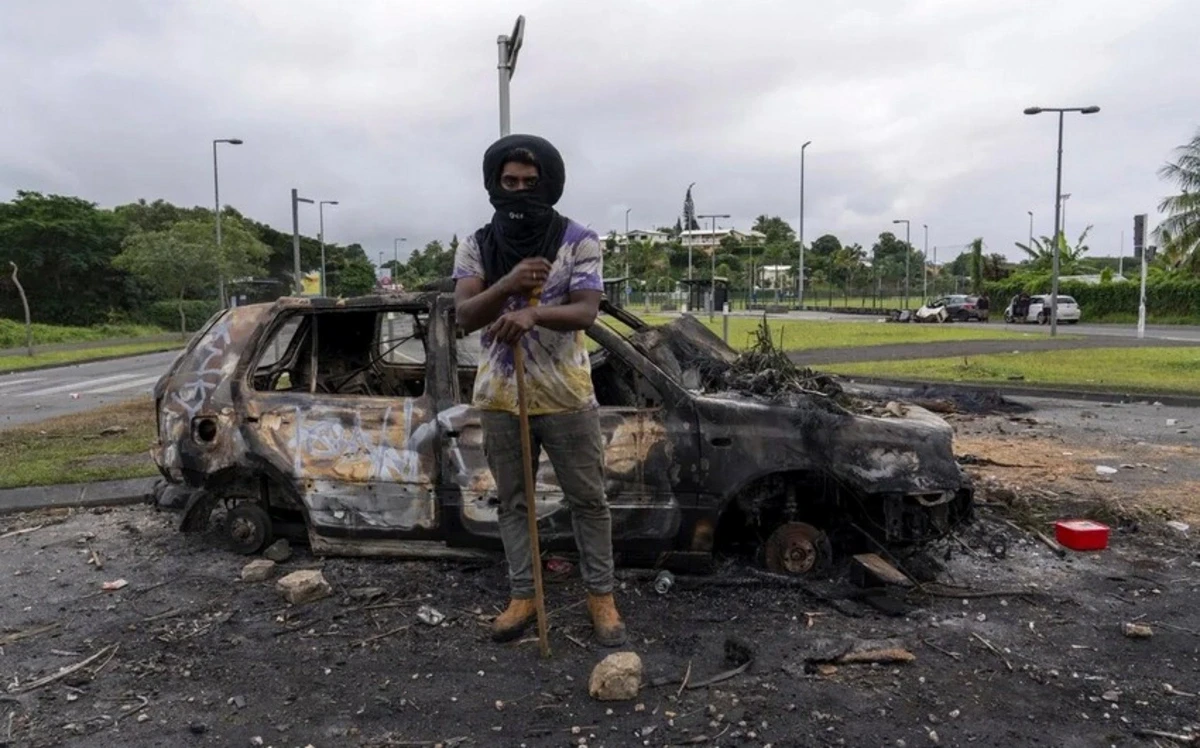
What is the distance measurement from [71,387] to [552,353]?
46.4ft

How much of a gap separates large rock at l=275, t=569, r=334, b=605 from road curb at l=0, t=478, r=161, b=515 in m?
2.28

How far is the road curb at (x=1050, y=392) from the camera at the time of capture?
35.8 feet

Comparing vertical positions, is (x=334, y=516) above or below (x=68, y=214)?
below

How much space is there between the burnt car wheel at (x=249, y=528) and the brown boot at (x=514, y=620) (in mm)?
1769

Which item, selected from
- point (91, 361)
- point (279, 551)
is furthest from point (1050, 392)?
point (91, 361)

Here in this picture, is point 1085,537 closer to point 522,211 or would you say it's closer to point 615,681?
point 615,681

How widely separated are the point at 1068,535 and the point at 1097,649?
4.75ft

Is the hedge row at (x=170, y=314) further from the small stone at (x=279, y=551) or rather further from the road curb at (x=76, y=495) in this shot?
the small stone at (x=279, y=551)

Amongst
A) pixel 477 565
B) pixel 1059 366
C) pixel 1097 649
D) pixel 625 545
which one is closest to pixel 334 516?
pixel 477 565

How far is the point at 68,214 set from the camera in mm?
38656

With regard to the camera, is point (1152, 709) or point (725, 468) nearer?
point (1152, 709)

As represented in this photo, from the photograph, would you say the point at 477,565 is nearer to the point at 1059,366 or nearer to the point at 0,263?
the point at 1059,366

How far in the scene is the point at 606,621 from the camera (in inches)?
139

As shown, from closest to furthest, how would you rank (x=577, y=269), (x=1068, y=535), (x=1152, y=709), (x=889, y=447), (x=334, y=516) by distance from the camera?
(x=1152, y=709)
(x=577, y=269)
(x=889, y=447)
(x=334, y=516)
(x=1068, y=535)
